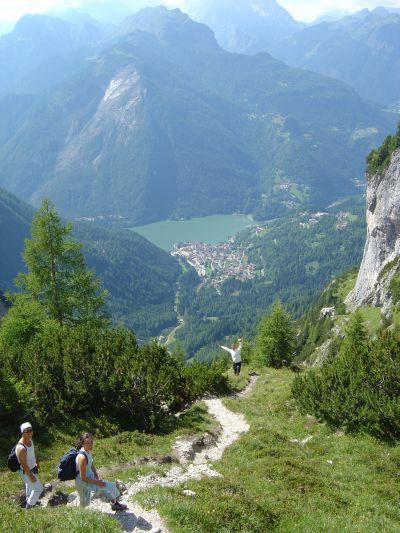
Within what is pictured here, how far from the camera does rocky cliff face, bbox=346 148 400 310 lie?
293ft

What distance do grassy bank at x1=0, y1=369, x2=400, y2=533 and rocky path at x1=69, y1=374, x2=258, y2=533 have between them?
0.45 metres

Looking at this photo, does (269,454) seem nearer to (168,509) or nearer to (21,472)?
(168,509)

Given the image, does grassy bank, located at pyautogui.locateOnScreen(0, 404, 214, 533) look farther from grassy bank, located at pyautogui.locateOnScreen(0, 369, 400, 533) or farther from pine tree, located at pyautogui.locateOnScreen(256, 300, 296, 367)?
pine tree, located at pyautogui.locateOnScreen(256, 300, 296, 367)

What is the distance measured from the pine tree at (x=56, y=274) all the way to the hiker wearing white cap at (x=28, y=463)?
899 inches

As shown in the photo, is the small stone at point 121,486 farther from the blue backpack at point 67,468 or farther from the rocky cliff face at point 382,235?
the rocky cliff face at point 382,235

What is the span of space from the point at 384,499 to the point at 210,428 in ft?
36.2

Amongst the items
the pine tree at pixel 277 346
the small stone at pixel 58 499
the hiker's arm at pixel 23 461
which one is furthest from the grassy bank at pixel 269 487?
the pine tree at pixel 277 346

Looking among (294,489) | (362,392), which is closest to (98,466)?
(294,489)

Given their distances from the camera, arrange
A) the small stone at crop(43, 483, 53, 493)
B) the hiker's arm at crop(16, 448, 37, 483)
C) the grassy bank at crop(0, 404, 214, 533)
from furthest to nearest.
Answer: the small stone at crop(43, 483, 53, 493), the hiker's arm at crop(16, 448, 37, 483), the grassy bank at crop(0, 404, 214, 533)

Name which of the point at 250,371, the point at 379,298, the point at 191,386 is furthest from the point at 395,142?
the point at 191,386

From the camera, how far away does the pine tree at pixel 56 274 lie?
36.6 meters

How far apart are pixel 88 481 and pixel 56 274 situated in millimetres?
25766

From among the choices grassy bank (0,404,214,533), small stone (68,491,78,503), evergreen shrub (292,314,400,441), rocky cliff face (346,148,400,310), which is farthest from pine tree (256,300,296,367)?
rocky cliff face (346,148,400,310)

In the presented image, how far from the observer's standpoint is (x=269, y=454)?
20.5 m
